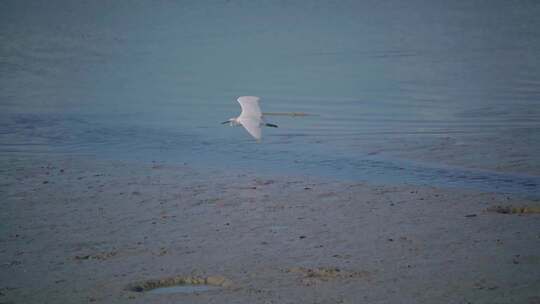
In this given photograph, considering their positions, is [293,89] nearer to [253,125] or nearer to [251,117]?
[251,117]

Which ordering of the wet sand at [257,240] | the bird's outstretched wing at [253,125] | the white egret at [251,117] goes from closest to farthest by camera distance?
the wet sand at [257,240] < the bird's outstretched wing at [253,125] < the white egret at [251,117]

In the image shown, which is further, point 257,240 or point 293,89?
point 293,89

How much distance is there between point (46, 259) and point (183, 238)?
3.72 feet

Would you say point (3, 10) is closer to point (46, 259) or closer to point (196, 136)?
point (196, 136)

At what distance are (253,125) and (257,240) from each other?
270 cm

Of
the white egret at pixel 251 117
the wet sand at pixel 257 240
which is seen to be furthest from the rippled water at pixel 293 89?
the wet sand at pixel 257 240

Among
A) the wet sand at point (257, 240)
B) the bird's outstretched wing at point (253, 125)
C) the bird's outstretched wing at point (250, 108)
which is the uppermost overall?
the bird's outstretched wing at point (250, 108)

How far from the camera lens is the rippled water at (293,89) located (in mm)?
10789

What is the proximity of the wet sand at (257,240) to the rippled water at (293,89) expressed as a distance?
108 cm

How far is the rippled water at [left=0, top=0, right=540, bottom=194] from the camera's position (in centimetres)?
1079

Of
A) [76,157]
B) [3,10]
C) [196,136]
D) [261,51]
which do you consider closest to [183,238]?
[76,157]

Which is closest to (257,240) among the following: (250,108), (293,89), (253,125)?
(253,125)

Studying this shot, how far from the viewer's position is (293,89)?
1541cm

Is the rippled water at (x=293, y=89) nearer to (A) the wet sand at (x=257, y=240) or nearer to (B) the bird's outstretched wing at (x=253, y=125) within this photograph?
(B) the bird's outstretched wing at (x=253, y=125)
